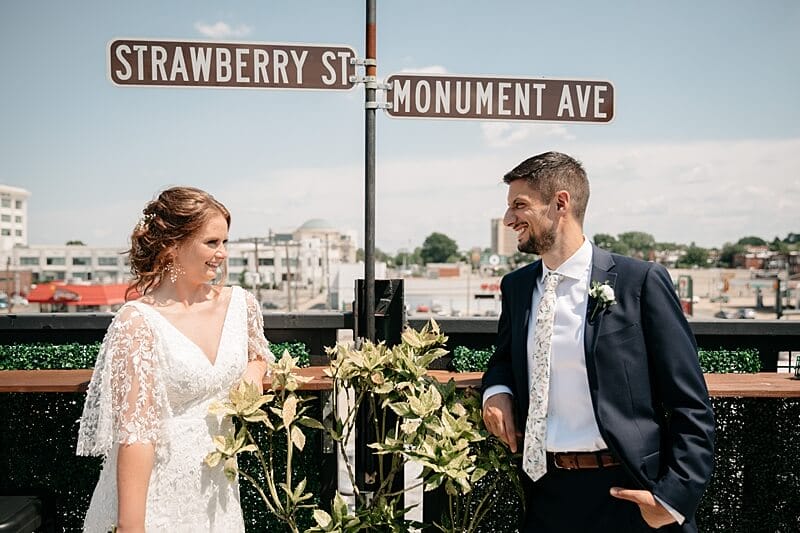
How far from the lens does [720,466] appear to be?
339 cm

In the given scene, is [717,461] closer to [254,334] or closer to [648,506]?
[648,506]

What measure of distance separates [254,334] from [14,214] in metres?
172

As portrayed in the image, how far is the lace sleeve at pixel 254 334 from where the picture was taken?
2605mm

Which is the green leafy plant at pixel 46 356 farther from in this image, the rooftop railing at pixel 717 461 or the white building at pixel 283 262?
the white building at pixel 283 262

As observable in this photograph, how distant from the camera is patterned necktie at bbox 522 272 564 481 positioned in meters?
2.26

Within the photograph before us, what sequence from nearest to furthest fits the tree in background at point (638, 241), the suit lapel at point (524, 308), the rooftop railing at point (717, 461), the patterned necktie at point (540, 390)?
1. the patterned necktie at point (540, 390)
2. the suit lapel at point (524, 308)
3. the rooftop railing at point (717, 461)
4. the tree in background at point (638, 241)

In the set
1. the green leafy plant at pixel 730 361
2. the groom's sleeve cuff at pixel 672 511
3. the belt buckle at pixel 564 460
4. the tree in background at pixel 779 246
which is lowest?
the green leafy plant at pixel 730 361

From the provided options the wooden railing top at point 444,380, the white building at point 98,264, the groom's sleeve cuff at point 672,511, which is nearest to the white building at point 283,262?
the white building at point 98,264

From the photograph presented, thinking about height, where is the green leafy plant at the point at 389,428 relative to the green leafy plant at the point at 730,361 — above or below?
above

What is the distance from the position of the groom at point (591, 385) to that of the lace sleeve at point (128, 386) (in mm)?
1129

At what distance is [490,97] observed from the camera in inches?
125

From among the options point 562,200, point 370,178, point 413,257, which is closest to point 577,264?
point 562,200

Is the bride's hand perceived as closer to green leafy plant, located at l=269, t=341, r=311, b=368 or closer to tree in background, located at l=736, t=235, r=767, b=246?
green leafy plant, located at l=269, t=341, r=311, b=368

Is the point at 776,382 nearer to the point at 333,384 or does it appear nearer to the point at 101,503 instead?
the point at 333,384
